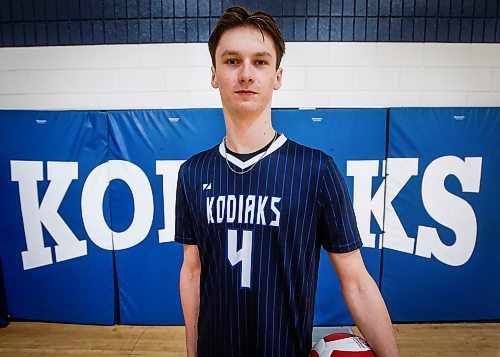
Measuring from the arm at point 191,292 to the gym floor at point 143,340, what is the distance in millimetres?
1717

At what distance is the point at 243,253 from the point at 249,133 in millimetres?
360

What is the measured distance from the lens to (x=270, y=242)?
1038 millimetres

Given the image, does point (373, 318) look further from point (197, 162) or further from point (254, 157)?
point (197, 162)

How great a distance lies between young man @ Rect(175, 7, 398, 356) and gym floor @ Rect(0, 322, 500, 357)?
1953 mm

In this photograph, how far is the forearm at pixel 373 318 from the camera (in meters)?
0.95

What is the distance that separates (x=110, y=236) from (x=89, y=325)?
0.84m

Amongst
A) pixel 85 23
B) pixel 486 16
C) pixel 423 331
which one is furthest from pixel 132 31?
pixel 423 331

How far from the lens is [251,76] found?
3.18 ft

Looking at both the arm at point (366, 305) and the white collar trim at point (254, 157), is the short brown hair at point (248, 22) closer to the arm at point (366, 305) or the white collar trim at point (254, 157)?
the white collar trim at point (254, 157)

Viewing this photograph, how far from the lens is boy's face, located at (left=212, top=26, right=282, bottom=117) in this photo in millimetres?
986

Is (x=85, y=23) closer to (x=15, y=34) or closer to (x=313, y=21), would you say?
(x=15, y=34)

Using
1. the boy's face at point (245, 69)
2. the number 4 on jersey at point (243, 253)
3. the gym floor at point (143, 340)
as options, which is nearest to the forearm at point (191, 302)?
the number 4 on jersey at point (243, 253)

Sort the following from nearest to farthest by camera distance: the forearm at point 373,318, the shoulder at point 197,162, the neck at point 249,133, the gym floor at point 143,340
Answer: the forearm at point 373,318 < the neck at point 249,133 < the shoulder at point 197,162 < the gym floor at point 143,340

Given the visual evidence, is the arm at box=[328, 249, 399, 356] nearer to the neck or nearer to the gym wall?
the neck
